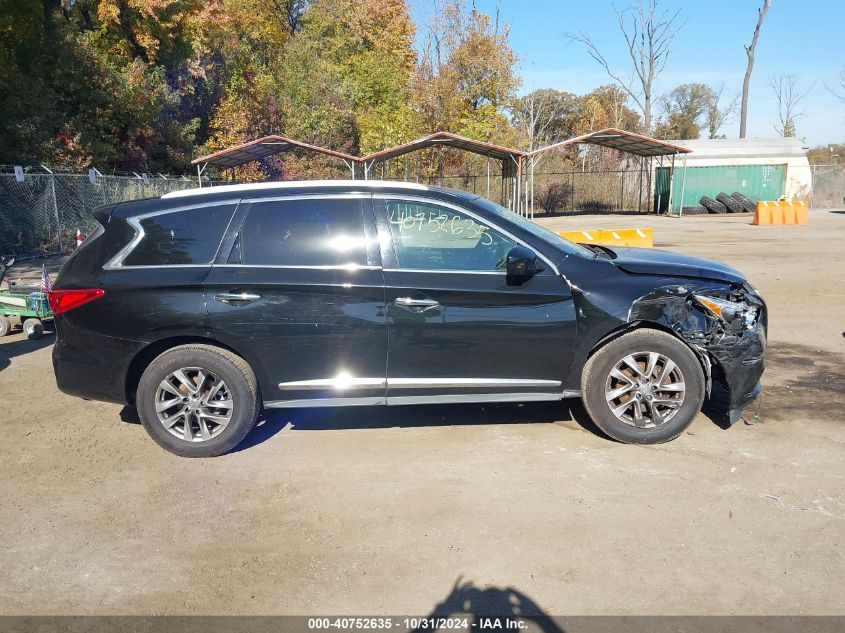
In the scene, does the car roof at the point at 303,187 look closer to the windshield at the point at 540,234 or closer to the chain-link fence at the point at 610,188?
the windshield at the point at 540,234

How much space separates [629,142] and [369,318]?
104 ft

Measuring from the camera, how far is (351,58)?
45.3m

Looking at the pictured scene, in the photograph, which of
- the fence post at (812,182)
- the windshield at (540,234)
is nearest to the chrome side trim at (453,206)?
the windshield at (540,234)

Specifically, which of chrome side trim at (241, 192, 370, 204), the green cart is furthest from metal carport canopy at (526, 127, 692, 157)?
chrome side trim at (241, 192, 370, 204)

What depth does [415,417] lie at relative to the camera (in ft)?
17.8

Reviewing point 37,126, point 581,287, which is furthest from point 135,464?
point 37,126

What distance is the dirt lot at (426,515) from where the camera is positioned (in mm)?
3148

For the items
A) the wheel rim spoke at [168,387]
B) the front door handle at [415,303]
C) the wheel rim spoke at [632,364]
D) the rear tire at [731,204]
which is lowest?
the wheel rim spoke at [168,387]

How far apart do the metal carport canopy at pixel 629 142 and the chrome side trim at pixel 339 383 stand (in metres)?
25.8

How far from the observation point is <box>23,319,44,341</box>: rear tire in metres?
8.62

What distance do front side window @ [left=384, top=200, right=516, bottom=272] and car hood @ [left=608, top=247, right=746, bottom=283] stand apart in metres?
0.91

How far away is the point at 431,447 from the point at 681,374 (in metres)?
1.81

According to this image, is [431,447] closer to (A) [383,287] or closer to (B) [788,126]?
(A) [383,287]

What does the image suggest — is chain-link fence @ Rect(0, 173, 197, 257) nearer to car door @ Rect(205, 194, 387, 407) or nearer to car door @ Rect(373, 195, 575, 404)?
car door @ Rect(205, 194, 387, 407)
